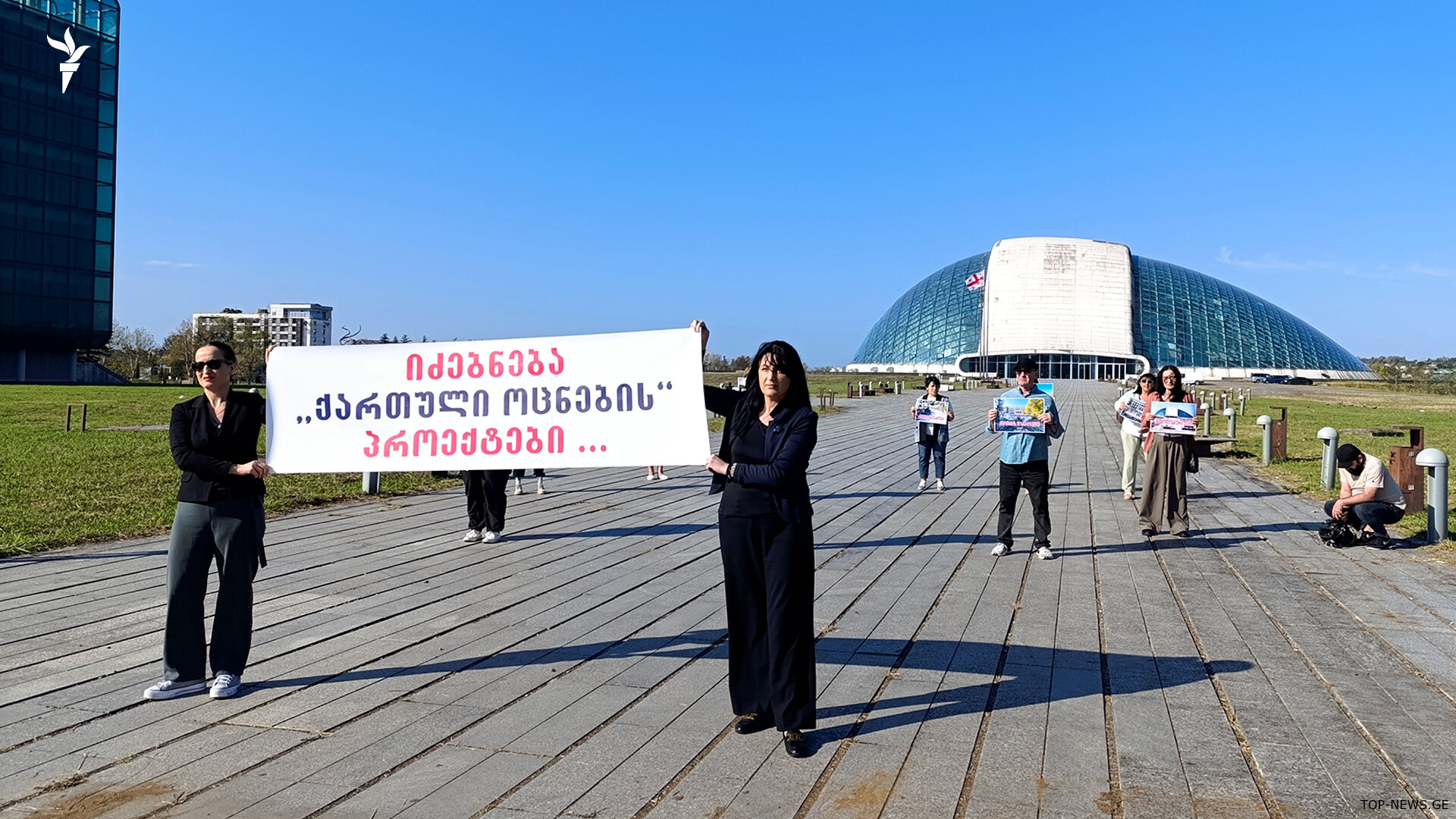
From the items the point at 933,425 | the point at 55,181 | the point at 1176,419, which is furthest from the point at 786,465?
the point at 55,181

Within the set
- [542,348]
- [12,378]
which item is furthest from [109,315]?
[542,348]

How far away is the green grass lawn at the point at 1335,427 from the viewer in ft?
46.5

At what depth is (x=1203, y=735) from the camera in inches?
164

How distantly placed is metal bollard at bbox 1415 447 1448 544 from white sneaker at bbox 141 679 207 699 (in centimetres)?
995

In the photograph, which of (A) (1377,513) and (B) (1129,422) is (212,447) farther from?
(B) (1129,422)

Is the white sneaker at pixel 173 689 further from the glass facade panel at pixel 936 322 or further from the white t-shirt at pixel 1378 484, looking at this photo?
the glass facade panel at pixel 936 322

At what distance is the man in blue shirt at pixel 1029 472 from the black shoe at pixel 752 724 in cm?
475

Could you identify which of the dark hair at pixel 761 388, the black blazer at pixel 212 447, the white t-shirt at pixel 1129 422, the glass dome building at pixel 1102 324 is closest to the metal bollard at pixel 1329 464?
the white t-shirt at pixel 1129 422

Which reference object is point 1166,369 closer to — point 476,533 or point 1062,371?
point 476,533

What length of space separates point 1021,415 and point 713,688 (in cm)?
483

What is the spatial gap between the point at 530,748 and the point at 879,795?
1.45 meters

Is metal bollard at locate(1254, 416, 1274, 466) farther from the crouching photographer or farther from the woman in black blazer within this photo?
the woman in black blazer

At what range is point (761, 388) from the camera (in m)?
4.11

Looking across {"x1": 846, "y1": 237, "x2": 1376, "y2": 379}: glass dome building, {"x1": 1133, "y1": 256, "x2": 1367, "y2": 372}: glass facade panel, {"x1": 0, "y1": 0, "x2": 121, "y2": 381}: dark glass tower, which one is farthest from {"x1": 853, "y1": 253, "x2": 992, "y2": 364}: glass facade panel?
{"x1": 0, "y1": 0, "x2": 121, "y2": 381}: dark glass tower
